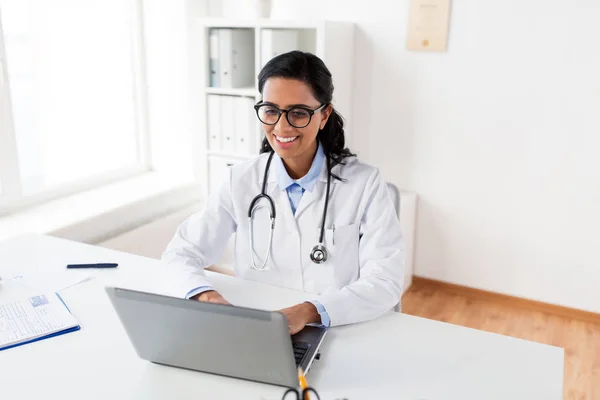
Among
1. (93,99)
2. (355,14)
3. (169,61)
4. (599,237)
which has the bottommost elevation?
(599,237)

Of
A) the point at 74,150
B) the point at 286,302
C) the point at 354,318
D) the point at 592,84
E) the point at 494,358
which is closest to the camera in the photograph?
the point at 494,358

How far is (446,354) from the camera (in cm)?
119

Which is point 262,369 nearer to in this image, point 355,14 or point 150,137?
point 355,14

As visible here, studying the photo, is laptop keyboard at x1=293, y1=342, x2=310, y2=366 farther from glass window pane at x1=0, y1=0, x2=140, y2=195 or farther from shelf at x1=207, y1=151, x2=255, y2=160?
glass window pane at x1=0, y1=0, x2=140, y2=195

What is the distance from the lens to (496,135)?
2785mm

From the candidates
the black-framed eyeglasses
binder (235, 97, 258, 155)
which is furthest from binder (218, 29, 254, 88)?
the black-framed eyeglasses

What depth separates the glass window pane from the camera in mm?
2717

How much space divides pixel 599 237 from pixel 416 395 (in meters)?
2.02

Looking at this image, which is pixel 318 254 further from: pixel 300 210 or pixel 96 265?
pixel 96 265

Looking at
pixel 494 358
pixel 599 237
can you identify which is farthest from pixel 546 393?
pixel 599 237

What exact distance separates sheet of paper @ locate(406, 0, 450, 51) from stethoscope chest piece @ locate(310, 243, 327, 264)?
161 centimetres

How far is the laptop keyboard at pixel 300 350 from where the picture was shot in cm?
112

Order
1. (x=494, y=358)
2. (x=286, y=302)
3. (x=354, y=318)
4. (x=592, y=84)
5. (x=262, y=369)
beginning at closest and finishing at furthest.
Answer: (x=262, y=369)
(x=494, y=358)
(x=354, y=318)
(x=286, y=302)
(x=592, y=84)

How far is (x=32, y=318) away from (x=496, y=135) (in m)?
2.21
